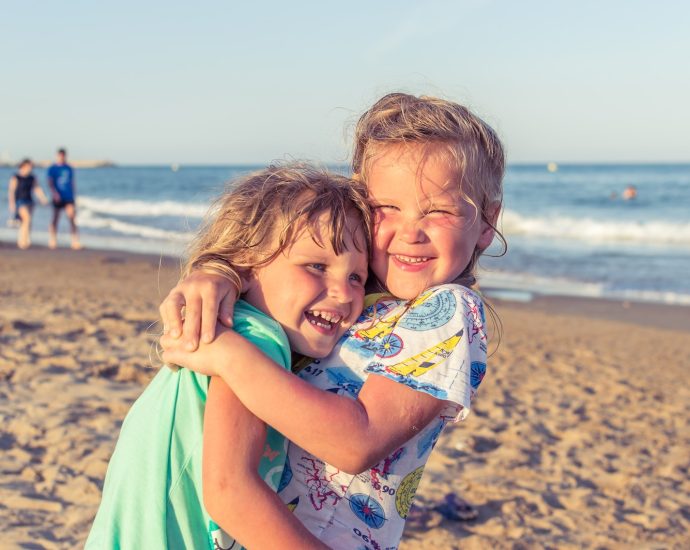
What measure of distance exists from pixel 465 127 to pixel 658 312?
32.4 ft

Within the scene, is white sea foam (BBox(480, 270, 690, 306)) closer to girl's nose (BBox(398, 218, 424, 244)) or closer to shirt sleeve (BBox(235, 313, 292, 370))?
girl's nose (BBox(398, 218, 424, 244))

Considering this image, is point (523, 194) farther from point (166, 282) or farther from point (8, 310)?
point (8, 310)

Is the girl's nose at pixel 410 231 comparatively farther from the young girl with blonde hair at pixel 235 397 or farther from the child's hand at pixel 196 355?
the child's hand at pixel 196 355

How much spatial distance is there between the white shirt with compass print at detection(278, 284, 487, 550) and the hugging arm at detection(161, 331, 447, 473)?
56 millimetres

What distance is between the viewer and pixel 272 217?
5.39ft

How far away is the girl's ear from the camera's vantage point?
1.90 m

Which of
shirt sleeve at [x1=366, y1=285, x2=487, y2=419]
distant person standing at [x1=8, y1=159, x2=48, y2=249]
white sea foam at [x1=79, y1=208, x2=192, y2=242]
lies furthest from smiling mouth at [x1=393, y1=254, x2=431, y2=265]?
white sea foam at [x1=79, y1=208, x2=192, y2=242]

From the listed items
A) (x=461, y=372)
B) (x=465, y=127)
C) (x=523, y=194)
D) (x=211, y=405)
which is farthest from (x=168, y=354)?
(x=523, y=194)

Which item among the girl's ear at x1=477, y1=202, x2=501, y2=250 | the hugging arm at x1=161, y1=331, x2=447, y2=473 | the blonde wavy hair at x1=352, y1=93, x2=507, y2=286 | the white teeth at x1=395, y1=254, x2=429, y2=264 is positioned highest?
the blonde wavy hair at x1=352, y1=93, x2=507, y2=286

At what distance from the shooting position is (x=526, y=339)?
846cm

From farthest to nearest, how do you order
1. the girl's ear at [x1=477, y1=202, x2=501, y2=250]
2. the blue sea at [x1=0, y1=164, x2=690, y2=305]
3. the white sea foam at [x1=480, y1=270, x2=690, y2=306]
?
the blue sea at [x1=0, y1=164, x2=690, y2=305]
the white sea foam at [x1=480, y1=270, x2=690, y2=306]
the girl's ear at [x1=477, y1=202, x2=501, y2=250]

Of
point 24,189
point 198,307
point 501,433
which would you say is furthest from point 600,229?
point 198,307

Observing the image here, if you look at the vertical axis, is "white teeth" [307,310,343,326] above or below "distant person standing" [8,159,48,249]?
above

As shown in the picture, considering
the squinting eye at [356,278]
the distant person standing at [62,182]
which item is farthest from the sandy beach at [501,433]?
the distant person standing at [62,182]
